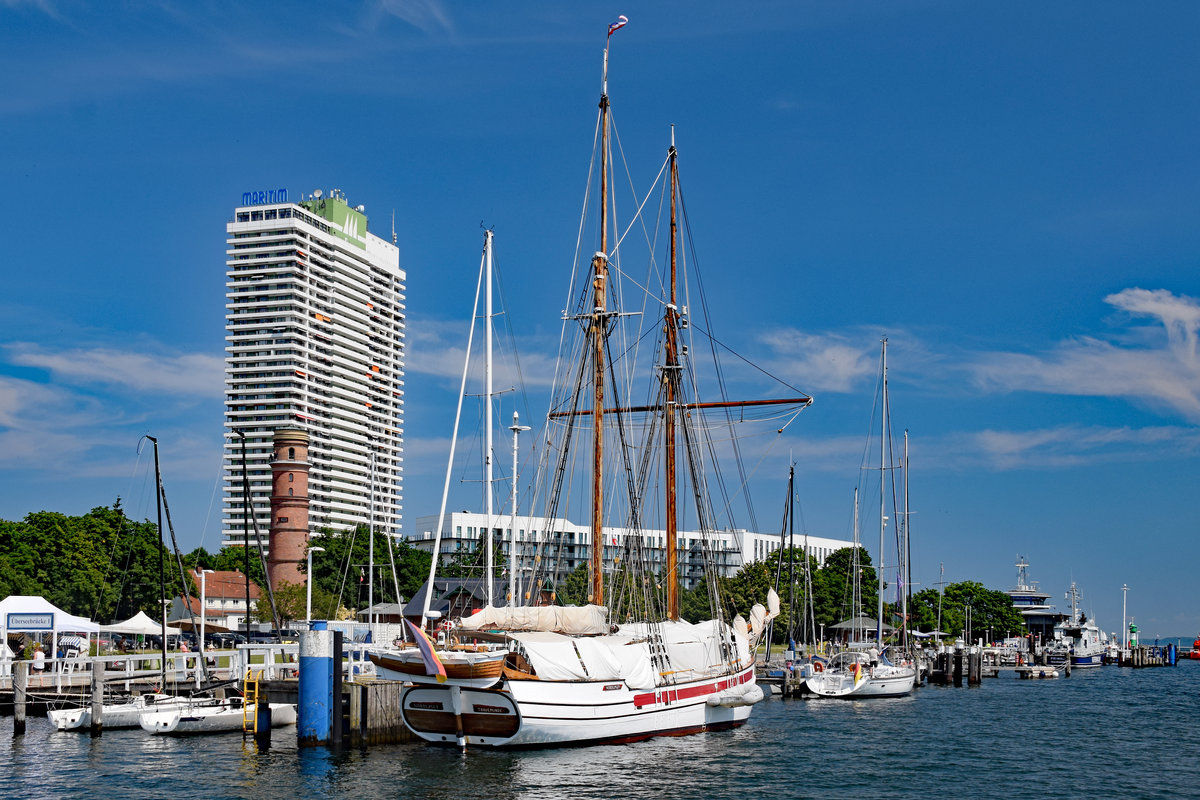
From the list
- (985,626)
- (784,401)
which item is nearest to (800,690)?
(784,401)

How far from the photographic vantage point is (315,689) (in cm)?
3809

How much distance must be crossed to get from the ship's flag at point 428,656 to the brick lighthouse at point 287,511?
12636 centimetres

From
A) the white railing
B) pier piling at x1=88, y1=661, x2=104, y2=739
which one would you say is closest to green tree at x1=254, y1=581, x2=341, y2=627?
the white railing

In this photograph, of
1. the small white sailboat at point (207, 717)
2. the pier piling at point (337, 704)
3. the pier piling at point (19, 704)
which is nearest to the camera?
the pier piling at point (337, 704)

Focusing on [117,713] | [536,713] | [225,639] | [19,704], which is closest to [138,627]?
[225,639]

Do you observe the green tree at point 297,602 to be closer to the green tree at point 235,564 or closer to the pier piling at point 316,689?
the green tree at point 235,564

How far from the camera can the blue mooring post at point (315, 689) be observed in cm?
3791

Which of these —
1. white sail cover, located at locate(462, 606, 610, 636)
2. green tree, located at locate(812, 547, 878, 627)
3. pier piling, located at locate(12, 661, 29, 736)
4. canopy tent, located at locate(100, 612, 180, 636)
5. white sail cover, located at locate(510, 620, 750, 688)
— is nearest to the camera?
white sail cover, located at locate(510, 620, 750, 688)

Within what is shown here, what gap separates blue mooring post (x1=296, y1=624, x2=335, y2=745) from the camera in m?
37.9

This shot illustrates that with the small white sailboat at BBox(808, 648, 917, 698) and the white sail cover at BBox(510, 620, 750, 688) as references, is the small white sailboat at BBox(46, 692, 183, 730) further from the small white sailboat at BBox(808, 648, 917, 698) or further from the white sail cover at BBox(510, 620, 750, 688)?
the small white sailboat at BBox(808, 648, 917, 698)

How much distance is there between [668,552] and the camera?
5475 centimetres

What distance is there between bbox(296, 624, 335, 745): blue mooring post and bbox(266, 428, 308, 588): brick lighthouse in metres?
125

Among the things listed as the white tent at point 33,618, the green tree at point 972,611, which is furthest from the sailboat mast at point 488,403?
the green tree at point 972,611

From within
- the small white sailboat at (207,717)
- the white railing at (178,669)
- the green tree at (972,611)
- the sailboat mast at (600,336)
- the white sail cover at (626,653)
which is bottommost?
the green tree at (972,611)
